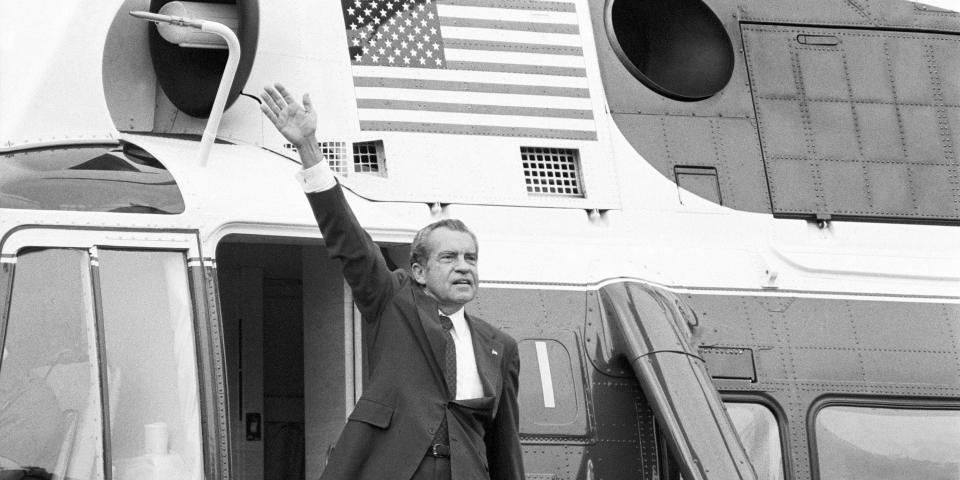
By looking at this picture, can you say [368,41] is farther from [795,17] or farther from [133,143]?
[795,17]

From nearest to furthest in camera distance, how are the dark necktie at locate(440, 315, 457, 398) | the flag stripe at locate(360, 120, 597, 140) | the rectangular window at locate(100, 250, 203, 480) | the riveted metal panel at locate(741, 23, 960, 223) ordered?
the dark necktie at locate(440, 315, 457, 398) → the rectangular window at locate(100, 250, 203, 480) → the flag stripe at locate(360, 120, 597, 140) → the riveted metal panel at locate(741, 23, 960, 223)

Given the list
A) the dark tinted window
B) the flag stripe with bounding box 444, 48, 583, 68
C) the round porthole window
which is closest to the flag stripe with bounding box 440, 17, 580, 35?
the flag stripe with bounding box 444, 48, 583, 68

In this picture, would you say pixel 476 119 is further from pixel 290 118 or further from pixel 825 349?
pixel 290 118

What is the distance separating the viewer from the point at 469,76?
20.3ft

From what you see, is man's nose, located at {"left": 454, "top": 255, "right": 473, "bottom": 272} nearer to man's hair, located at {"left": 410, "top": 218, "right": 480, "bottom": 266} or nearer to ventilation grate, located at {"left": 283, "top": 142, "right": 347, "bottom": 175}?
man's hair, located at {"left": 410, "top": 218, "right": 480, "bottom": 266}

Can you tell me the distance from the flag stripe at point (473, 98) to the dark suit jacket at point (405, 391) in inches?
71.8

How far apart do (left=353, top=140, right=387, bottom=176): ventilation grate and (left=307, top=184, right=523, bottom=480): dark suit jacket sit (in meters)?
1.63

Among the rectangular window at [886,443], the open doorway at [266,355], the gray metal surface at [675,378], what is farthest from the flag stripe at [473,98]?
the rectangular window at [886,443]

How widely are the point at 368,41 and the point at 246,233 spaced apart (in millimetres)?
1392

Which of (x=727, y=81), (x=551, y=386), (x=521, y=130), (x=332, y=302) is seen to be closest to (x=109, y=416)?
(x=332, y=302)

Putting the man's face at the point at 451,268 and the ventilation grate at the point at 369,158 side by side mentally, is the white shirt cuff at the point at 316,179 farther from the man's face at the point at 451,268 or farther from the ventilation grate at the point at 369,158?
the ventilation grate at the point at 369,158

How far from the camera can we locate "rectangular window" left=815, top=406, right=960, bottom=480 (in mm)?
6039

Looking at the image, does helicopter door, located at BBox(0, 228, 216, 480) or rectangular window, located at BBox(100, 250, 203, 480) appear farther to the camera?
rectangular window, located at BBox(100, 250, 203, 480)

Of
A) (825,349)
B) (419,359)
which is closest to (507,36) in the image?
(825,349)
